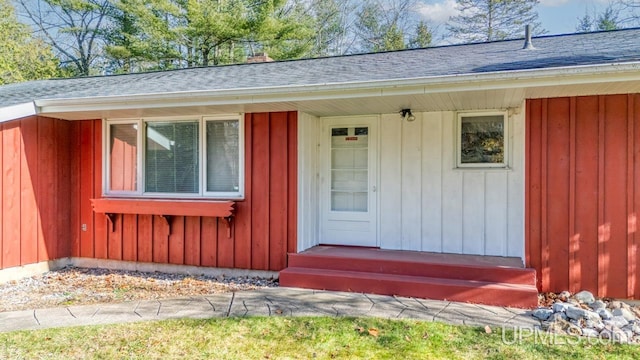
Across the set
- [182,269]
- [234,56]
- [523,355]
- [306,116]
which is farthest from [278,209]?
[234,56]

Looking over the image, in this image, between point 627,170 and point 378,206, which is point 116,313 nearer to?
point 378,206

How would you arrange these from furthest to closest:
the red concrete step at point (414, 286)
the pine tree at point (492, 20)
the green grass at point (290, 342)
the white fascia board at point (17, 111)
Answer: the pine tree at point (492, 20), the white fascia board at point (17, 111), the red concrete step at point (414, 286), the green grass at point (290, 342)

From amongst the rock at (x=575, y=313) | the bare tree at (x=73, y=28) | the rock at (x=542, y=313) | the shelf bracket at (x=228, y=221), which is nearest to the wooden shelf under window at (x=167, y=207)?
the shelf bracket at (x=228, y=221)

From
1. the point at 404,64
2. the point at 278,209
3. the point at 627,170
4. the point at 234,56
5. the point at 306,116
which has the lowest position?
the point at 278,209

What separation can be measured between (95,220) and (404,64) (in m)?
4.95

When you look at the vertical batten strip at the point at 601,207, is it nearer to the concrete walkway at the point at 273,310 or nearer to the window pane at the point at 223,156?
the concrete walkway at the point at 273,310

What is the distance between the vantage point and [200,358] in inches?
116

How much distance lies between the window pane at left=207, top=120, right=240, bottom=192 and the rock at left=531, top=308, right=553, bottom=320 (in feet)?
12.2

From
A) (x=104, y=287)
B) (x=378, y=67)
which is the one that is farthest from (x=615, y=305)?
(x=104, y=287)

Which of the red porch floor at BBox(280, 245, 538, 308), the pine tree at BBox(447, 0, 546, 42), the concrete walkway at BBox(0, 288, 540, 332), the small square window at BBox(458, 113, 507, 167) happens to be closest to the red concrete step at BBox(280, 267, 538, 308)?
the red porch floor at BBox(280, 245, 538, 308)

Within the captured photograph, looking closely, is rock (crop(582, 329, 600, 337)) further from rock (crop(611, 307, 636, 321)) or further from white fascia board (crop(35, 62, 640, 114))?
white fascia board (crop(35, 62, 640, 114))

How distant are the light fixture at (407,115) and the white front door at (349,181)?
0.42m

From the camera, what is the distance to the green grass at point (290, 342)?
2.98 m

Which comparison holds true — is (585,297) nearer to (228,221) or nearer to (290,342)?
(290,342)
